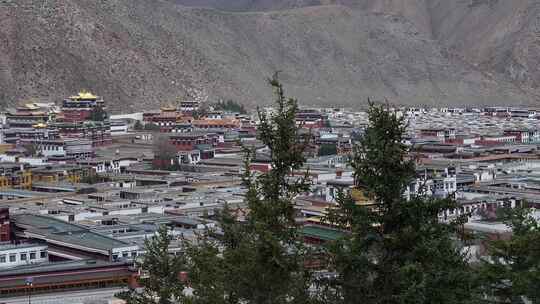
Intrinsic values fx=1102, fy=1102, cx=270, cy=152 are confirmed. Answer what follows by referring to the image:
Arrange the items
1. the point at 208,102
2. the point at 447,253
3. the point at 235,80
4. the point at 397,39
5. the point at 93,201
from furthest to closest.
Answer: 1. the point at 397,39
2. the point at 235,80
3. the point at 208,102
4. the point at 93,201
5. the point at 447,253

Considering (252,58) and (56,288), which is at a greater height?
(252,58)

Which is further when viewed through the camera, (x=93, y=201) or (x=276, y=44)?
(x=276, y=44)

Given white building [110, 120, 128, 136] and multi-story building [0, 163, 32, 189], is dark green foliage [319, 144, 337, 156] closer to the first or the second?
white building [110, 120, 128, 136]

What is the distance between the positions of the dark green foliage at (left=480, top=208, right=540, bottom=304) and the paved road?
1151cm

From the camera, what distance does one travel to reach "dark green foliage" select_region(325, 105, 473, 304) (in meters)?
11.5

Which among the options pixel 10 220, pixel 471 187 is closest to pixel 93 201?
pixel 10 220

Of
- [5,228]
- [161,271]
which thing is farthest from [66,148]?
[161,271]

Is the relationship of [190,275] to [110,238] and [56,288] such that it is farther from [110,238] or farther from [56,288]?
[110,238]

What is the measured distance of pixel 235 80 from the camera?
373 ft

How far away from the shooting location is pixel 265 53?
125125 mm

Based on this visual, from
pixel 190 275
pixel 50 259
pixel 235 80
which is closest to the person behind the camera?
pixel 190 275

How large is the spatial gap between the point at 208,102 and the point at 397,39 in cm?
4073

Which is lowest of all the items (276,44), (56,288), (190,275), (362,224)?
(56,288)

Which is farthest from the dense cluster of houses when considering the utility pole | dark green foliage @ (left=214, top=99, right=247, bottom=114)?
dark green foliage @ (left=214, top=99, right=247, bottom=114)
